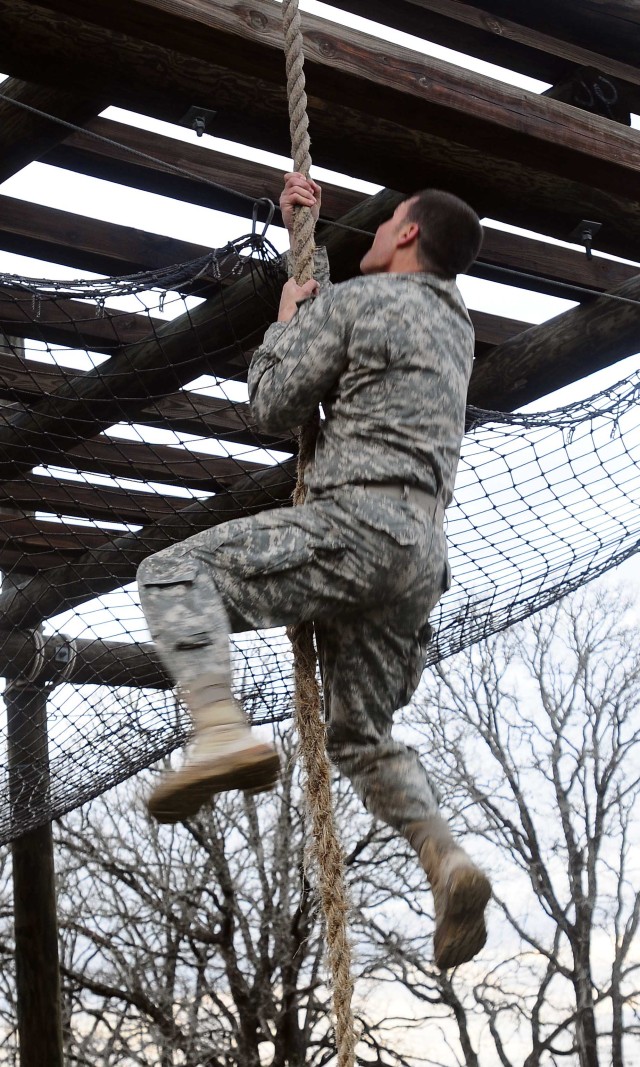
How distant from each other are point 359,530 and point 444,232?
52 centimetres

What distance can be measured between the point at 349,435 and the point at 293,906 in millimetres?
4928

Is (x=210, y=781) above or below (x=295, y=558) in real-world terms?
below

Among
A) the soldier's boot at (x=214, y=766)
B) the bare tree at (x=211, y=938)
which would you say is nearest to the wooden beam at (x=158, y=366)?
the soldier's boot at (x=214, y=766)

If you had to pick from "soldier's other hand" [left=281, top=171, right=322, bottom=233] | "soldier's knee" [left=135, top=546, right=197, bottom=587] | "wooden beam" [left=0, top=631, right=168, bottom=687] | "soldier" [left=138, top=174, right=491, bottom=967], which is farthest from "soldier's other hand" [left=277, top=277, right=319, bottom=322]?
"wooden beam" [left=0, top=631, right=168, bottom=687]

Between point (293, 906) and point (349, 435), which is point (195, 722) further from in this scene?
point (293, 906)

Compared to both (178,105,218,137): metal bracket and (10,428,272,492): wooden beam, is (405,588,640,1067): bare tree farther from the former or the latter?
(178,105,218,137): metal bracket

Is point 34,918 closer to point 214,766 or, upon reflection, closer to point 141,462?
point 141,462

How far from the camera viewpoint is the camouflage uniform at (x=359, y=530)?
155cm

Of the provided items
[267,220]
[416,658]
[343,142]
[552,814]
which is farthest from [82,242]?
[552,814]

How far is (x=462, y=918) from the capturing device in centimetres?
155

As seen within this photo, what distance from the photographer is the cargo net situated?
2729 millimetres

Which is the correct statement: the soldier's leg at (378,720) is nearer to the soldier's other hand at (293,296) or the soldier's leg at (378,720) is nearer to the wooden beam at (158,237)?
the soldier's other hand at (293,296)

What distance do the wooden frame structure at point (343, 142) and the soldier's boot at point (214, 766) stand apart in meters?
1.13

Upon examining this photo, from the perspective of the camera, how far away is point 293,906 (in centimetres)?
615
